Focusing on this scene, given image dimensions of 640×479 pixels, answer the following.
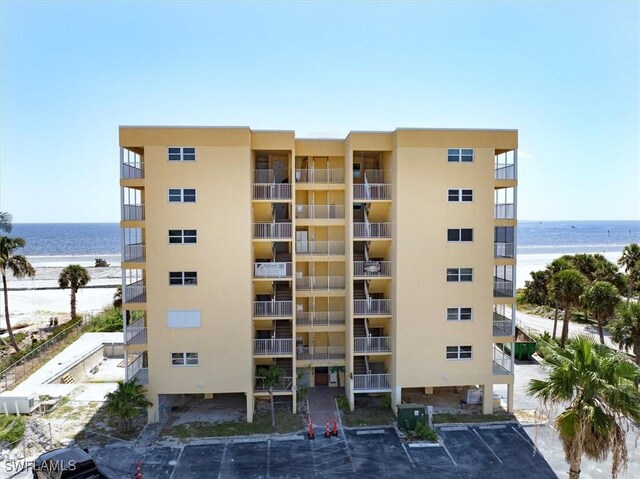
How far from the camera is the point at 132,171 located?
2184 cm

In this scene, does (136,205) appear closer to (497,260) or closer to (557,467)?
(497,260)

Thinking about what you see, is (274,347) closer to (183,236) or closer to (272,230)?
(272,230)

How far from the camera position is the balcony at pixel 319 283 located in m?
24.6

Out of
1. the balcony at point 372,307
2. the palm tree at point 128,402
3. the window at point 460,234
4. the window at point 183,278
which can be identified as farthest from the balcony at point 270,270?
the window at point 460,234

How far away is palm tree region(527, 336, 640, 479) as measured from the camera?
38.8 feet

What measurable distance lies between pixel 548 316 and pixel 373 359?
93.4 feet

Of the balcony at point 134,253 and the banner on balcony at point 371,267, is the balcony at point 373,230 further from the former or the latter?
the balcony at point 134,253

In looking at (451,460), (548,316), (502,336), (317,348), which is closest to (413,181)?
(502,336)

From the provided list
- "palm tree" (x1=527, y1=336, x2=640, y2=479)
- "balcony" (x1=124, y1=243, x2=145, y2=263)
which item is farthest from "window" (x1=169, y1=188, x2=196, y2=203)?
"palm tree" (x1=527, y1=336, x2=640, y2=479)

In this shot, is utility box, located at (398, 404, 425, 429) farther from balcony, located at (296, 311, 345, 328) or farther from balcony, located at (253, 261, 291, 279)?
balcony, located at (253, 261, 291, 279)

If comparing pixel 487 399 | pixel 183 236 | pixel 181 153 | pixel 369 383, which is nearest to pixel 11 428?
pixel 183 236

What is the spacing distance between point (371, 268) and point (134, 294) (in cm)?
1258

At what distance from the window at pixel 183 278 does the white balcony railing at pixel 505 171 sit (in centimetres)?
1687

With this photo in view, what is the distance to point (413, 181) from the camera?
22.0 metres
